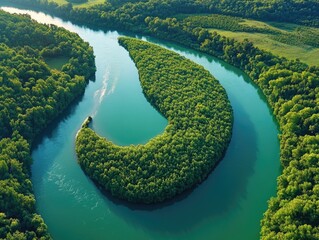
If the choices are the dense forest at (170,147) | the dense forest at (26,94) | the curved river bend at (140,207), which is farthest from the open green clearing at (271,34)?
the dense forest at (26,94)

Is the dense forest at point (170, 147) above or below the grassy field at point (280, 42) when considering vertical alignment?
below

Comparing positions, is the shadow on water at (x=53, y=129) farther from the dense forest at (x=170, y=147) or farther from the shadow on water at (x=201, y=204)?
the shadow on water at (x=201, y=204)

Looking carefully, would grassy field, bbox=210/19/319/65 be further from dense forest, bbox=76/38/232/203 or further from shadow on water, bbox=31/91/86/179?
shadow on water, bbox=31/91/86/179

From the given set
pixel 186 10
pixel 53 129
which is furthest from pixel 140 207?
pixel 186 10

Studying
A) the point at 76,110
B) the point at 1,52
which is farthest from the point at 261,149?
the point at 1,52

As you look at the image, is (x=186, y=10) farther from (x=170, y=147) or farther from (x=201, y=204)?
(x=201, y=204)

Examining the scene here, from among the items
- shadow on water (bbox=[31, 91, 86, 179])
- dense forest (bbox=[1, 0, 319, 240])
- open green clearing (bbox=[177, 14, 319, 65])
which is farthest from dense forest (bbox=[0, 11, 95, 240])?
open green clearing (bbox=[177, 14, 319, 65])

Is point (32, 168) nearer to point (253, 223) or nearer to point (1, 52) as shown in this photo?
point (1, 52)
